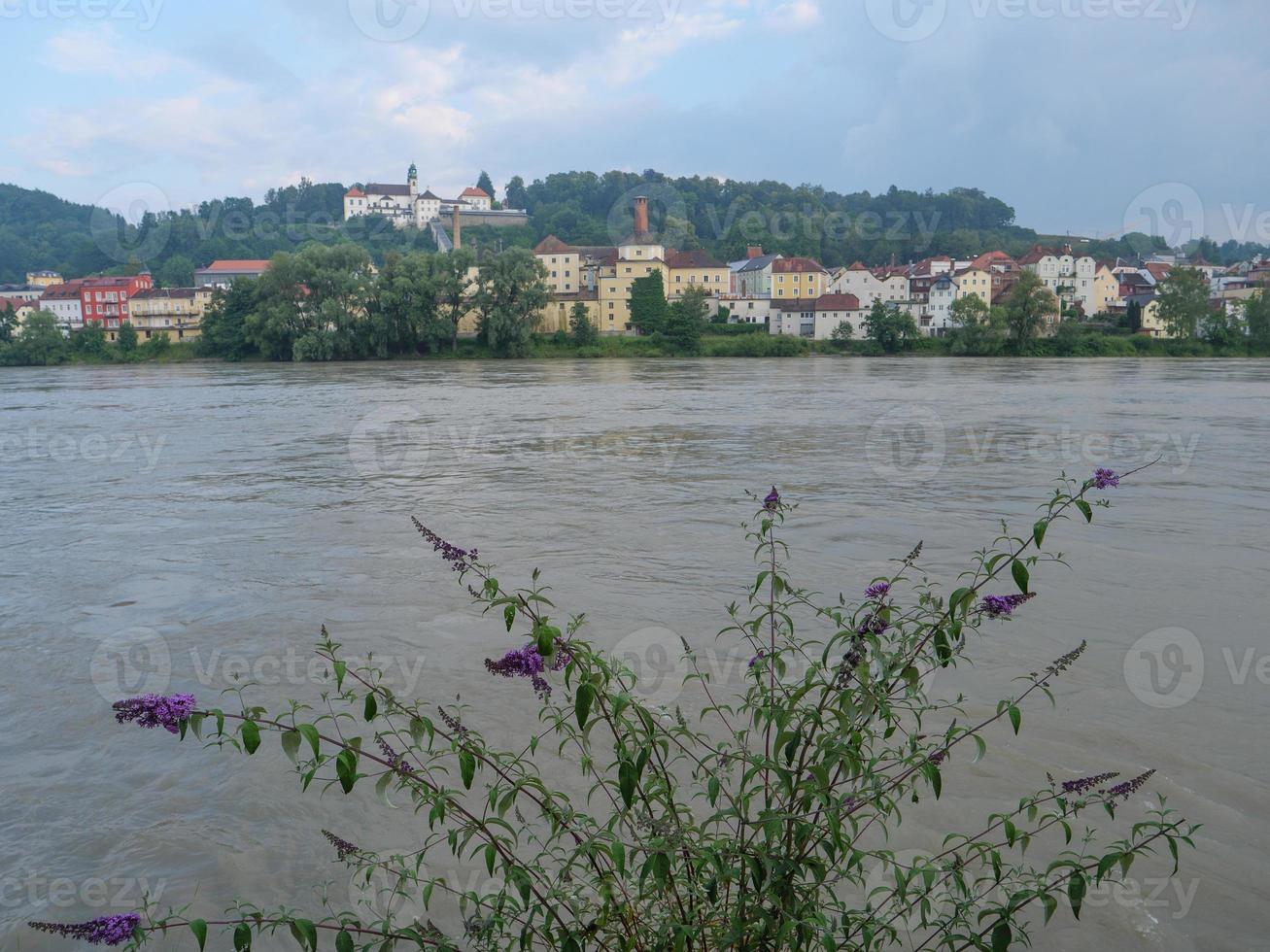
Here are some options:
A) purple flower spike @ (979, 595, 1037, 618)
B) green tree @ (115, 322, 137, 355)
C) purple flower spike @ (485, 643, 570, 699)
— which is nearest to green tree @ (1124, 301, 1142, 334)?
green tree @ (115, 322, 137, 355)

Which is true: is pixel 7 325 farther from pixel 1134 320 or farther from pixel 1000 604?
pixel 1000 604

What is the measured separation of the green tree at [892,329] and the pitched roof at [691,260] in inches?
Result: 1146

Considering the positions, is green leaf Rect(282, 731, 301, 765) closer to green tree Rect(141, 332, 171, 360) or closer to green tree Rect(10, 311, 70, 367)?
green tree Rect(10, 311, 70, 367)

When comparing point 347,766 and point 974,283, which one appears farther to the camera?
point 974,283

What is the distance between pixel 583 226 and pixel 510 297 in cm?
8139

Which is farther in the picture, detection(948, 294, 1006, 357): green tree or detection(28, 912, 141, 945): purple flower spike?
detection(948, 294, 1006, 357): green tree

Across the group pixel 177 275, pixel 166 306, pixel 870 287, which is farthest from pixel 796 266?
pixel 177 275

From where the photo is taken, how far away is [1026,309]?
6600 centimetres

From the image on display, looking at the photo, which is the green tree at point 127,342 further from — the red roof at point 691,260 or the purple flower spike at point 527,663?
the purple flower spike at point 527,663

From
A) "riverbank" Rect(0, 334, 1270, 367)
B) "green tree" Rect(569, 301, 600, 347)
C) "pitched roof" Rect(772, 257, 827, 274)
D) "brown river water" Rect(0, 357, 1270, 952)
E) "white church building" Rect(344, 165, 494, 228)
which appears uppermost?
"white church building" Rect(344, 165, 494, 228)

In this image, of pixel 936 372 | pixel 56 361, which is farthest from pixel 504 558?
pixel 56 361

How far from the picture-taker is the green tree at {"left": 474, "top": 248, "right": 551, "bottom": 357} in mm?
63750

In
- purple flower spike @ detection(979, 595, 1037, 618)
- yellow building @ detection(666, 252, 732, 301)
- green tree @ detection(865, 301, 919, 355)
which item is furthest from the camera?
yellow building @ detection(666, 252, 732, 301)

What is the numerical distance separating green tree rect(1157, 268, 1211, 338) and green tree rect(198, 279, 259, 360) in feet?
204
